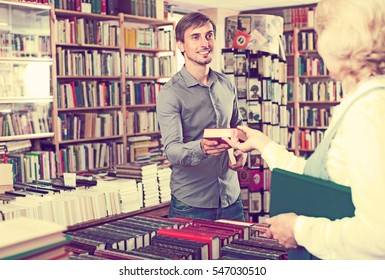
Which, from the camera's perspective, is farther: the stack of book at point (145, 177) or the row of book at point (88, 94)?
the row of book at point (88, 94)

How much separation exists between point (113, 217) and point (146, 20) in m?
3.55

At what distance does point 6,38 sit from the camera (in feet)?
14.7

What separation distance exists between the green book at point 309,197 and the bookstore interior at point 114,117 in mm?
239

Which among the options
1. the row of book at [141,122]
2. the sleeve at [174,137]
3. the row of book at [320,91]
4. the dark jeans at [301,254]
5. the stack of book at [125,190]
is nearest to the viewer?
the dark jeans at [301,254]

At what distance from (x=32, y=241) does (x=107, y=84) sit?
15.5ft

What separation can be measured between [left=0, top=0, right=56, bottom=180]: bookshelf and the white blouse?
3.91 meters

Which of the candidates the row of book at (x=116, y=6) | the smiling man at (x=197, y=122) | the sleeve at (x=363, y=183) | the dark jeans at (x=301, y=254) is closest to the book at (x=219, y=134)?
the smiling man at (x=197, y=122)

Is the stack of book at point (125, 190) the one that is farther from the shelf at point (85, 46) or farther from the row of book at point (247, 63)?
the shelf at point (85, 46)

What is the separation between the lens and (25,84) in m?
4.62

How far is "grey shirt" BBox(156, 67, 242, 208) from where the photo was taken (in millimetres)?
2295

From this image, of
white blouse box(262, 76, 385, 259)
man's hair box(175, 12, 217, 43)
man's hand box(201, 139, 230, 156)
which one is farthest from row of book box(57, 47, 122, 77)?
white blouse box(262, 76, 385, 259)

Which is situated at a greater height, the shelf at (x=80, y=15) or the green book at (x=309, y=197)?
the shelf at (x=80, y=15)

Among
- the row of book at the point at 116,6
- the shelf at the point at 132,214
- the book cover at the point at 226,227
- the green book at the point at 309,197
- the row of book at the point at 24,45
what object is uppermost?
the row of book at the point at 116,6

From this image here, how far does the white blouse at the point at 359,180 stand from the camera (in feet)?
3.09
